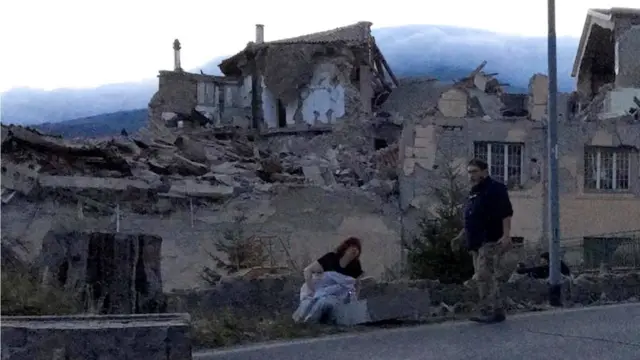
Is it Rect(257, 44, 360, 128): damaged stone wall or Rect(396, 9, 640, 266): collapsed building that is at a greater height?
Rect(257, 44, 360, 128): damaged stone wall

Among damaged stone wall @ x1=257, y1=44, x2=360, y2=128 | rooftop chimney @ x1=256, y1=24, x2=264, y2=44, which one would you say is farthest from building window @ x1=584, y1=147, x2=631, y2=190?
rooftop chimney @ x1=256, y1=24, x2=264, y2=44

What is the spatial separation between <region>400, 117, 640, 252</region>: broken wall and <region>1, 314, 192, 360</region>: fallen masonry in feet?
79.0

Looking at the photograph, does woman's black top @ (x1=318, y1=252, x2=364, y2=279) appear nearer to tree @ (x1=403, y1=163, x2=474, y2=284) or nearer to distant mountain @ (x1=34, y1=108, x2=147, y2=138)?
tree @ (x1=403, y1=163, x2=474, y2=284)

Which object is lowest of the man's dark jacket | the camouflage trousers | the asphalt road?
the asphalt road

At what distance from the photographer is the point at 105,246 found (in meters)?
11.0

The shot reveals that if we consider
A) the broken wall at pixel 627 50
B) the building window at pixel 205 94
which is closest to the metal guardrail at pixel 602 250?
the broken wall at pixel 627 50

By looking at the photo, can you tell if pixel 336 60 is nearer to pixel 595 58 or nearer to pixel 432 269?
pixel 595 58

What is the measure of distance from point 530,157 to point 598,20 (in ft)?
32.6

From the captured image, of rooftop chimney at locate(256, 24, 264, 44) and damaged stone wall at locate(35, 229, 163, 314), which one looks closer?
damaged stone wall at locate(35, 229, 163, 314)

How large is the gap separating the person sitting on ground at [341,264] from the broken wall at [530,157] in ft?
64.1

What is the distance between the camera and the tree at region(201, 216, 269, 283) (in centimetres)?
2456

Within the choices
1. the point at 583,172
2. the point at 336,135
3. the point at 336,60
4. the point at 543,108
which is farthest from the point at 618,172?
the point at 336,60

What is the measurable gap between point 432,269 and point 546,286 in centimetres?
441

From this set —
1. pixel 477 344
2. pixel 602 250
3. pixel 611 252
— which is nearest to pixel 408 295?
pixel 477 344
